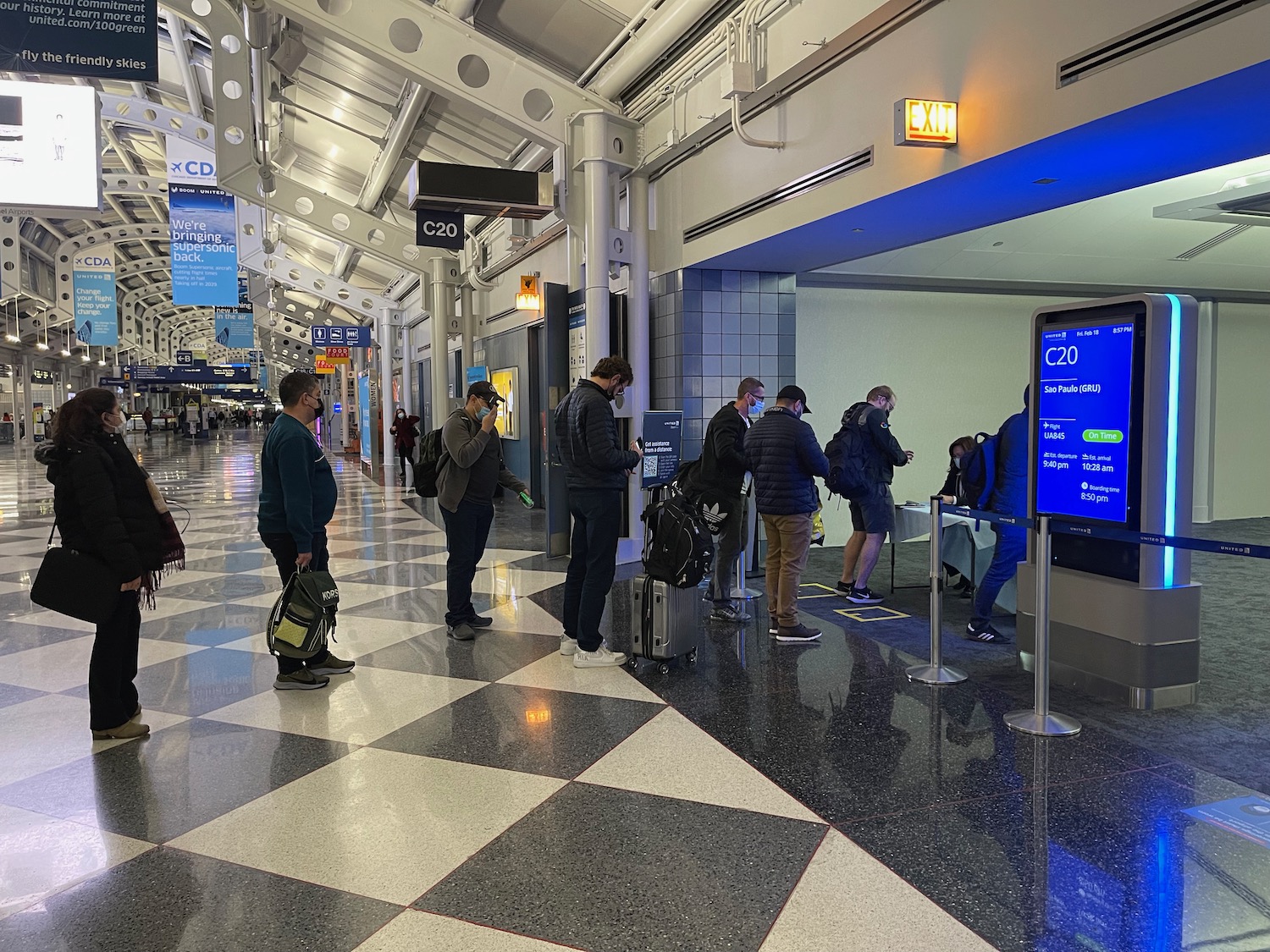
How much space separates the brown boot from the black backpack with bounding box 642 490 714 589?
2.36m

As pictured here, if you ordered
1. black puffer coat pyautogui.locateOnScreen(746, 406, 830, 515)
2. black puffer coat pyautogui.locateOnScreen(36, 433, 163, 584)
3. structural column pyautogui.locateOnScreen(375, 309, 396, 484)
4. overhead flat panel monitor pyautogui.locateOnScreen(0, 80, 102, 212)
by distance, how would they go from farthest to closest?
structural column pyautogui.locateOnScreen(375, 309, 396, 484) → overhead flat panel monitor pyautogui.locateOnScreen(0, 80, 102, 212) → black puffer coat pyautogui.locateOnScreen(746, 406, 830, 515) → black puffer coat pyautogui.locateOnScreen(36, 433, 163, 584)

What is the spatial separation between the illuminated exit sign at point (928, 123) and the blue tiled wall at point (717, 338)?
3079 millimetres

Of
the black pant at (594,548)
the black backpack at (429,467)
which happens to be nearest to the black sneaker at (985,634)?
Result: the black pant at (594,548)

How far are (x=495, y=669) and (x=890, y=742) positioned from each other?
6.72 feet

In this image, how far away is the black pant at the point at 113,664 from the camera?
12.1ft

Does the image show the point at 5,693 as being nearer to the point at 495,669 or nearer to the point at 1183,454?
the point at 495,669

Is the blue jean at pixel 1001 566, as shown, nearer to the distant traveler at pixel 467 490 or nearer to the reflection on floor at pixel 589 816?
the reflection on floor at pixel 589 816

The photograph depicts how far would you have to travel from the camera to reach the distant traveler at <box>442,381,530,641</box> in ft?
17.3

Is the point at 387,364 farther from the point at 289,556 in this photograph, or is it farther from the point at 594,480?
the point at 594,480

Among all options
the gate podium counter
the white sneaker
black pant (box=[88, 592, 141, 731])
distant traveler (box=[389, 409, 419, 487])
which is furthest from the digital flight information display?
distant traveler (box=[389, 409, 419, 487])

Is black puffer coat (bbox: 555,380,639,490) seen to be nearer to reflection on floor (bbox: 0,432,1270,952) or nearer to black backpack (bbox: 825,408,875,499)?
reflection on floor (bbox: 0,432,1270,952)

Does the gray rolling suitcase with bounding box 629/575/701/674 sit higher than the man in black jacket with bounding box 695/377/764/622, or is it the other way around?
the man in black jacket with bounding box 695/377/764/622

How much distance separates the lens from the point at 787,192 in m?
6.18

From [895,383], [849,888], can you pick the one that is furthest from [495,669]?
[895,383]
